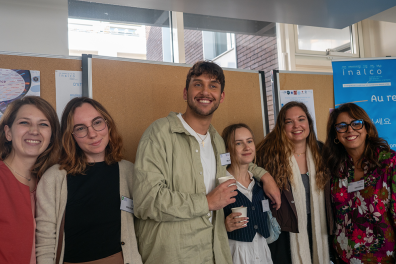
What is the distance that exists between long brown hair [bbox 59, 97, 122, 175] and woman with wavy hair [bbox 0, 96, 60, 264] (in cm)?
8

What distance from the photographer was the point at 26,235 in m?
1.54

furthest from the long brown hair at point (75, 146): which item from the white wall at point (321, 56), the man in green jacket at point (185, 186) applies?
the white wall at point (321, 56)

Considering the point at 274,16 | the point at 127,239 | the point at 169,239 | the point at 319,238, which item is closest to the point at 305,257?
the point at 319,238

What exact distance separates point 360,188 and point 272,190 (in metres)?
0.62

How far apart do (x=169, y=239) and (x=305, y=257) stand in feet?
4.01

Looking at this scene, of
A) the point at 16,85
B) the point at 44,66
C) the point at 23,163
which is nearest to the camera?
the point at 23,163

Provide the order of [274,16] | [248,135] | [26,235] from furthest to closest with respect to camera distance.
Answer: [274,16]
[248,135]
[26,235]

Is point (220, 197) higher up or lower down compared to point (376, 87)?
lower down

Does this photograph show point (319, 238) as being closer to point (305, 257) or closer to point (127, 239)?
point (305, 257)

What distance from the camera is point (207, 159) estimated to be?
195 centimetres

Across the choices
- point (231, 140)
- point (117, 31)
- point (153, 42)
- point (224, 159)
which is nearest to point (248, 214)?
point (224, 159)

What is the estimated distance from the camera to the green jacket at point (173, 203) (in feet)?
5.32

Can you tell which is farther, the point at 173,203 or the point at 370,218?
the point at 370,218

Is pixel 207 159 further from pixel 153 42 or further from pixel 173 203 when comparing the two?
pixel 153 42
